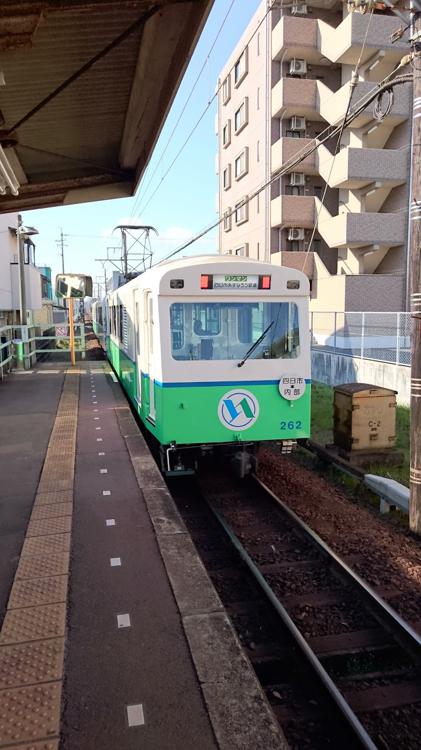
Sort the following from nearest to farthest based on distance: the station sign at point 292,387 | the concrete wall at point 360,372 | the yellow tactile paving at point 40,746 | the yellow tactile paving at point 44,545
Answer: the yellow tactile paving at point 40,746
the yellow tactile paving at point 44,545
the station sign at point 292,387
the concrete wall at point 360,372

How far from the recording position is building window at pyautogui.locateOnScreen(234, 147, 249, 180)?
1136 inches

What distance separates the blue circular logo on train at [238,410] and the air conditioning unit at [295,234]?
20.4m

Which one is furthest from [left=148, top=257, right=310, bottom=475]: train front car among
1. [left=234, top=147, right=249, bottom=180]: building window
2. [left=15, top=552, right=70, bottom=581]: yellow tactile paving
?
[left=234, top=147, right=249, bottom=180]: building window

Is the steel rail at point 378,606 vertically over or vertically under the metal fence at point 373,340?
under

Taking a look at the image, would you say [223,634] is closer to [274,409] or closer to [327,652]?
[327,652]

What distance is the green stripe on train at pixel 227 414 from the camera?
22.4 ft

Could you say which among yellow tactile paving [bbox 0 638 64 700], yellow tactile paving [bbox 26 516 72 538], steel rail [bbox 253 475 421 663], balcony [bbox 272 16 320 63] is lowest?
steel rail [bbox 253 475 421 663]

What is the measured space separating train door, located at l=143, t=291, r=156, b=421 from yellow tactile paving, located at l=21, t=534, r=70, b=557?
2.76m

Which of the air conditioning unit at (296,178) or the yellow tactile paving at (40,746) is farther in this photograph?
the air conditioning unit at (296,178)

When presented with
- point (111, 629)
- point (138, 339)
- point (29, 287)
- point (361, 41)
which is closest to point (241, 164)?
point (361, 41)

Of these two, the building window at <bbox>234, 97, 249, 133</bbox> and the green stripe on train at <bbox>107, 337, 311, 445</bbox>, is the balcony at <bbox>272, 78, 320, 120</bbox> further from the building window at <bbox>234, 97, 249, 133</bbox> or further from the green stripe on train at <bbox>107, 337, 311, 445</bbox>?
the green stripe on train at <bbox>107, 337, 311, 445</bbox>

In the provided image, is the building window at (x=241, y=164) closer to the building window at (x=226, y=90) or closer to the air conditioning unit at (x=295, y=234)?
the building window at (x=226, y=90)

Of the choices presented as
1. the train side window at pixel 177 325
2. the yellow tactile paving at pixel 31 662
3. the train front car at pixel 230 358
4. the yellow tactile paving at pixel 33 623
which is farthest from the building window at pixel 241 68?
the yellow tactile paving at pixel 31 662

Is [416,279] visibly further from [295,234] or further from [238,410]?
[295,234]
